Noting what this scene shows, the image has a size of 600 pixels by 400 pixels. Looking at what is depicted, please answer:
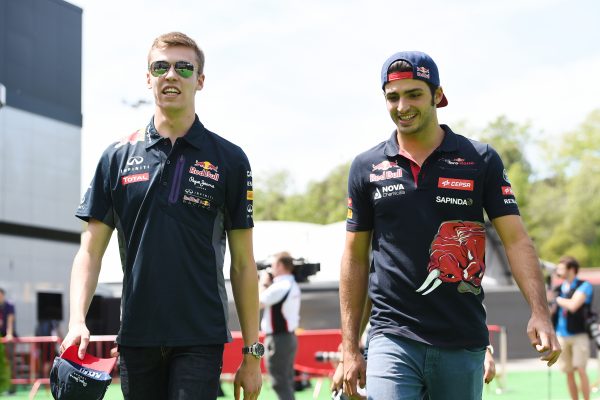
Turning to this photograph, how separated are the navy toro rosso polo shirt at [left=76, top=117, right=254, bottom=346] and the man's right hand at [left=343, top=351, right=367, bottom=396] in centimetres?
77

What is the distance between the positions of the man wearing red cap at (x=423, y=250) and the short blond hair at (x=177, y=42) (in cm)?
93

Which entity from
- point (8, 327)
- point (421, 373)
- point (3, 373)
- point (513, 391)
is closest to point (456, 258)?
point (421, 373)

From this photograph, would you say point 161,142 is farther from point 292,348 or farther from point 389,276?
point 292,348

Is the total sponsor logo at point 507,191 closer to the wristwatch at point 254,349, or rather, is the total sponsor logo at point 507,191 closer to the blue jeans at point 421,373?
the blue jeans at point 421,373

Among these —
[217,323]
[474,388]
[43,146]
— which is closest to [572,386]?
[474,388]

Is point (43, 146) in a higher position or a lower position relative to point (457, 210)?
higher

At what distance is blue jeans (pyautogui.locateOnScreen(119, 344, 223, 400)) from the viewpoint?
146 inches

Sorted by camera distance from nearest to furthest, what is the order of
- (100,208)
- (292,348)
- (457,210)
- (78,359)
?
(78,359) → (100,208) → (457,210) → (292,348)

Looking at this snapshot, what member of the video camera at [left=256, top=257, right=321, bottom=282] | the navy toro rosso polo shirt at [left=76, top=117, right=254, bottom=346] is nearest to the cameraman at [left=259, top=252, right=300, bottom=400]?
the video camera at [left=256, top=257, right=321, bottom=282]

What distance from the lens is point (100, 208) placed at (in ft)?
13.0

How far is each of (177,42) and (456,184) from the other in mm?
1430

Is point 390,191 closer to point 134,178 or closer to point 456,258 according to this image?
point 456,258

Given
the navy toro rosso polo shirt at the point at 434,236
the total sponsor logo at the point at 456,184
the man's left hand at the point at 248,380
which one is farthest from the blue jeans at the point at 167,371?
the total sponsor logo at the point at 456,184

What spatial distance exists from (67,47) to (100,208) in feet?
66.3
